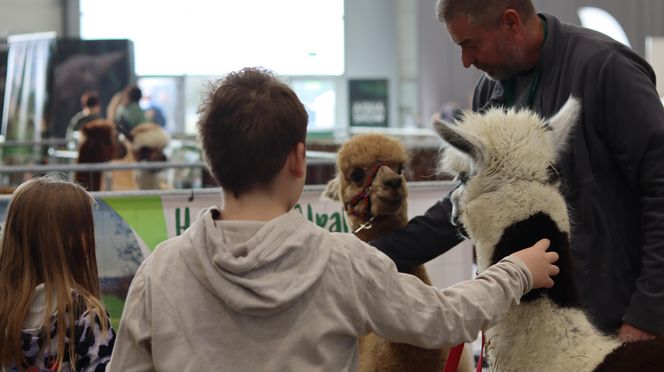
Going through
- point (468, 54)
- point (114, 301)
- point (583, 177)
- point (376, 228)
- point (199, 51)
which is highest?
point (199, 51)

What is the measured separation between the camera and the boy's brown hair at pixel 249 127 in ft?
5.17

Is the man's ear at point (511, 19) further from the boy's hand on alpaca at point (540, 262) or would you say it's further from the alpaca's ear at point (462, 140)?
the boy's hand on alpaca at point (540, 262)

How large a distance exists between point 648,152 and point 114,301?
2264 mm

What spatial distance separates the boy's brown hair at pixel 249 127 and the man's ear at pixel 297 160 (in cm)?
1

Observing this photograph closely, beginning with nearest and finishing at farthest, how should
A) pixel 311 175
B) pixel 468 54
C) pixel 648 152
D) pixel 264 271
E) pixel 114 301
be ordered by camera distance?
pixel 264 271, pixel 648 152, pixel 468 54, pixel 114 301, pixel 311 175

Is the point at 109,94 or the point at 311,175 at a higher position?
the point at 109,94

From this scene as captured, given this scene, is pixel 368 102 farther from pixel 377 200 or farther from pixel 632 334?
pixel 632 334

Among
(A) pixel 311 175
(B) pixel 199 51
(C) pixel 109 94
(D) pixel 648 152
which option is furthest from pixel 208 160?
(B) pixel 199 51

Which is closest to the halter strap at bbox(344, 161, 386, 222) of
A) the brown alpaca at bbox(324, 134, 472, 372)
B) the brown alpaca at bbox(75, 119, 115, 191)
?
the brown alpaca at bbox(324, 134, 472, 372)

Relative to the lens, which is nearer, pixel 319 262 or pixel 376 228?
pixel 319 262

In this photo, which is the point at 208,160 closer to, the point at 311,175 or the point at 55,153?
the point at 311,175

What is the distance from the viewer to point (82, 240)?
2.40 metres

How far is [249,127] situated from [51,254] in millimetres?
1017

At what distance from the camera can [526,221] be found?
6.40ft
